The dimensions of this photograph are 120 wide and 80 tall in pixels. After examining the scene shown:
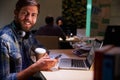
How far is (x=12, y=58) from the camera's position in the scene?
1908 mm

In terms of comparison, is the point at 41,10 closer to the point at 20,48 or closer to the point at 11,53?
the point at 20,48

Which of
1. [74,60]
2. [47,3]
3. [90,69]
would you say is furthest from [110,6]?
[47,3]

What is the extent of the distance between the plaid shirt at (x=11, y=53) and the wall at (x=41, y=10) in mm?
5451

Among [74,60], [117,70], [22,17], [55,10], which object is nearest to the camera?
[117,70]

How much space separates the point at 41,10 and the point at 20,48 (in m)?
5.53

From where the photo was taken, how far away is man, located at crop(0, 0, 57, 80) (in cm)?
186

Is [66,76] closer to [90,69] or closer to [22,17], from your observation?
[90,69]

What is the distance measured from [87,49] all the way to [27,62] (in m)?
0.97

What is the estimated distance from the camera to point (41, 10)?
7.50m

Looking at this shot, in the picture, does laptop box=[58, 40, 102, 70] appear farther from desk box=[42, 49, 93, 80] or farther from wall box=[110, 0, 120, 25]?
wall box=[110, 0, 120, 25]

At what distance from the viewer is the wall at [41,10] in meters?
7.40

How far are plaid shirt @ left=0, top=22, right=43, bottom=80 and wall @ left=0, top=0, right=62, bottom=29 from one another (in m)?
5.45

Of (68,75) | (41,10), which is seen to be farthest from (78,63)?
(41,10)

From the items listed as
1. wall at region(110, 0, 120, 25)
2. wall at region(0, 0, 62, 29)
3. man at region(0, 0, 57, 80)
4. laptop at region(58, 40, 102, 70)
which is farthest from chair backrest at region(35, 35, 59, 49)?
wall at region(0, 0, 62, 29)
